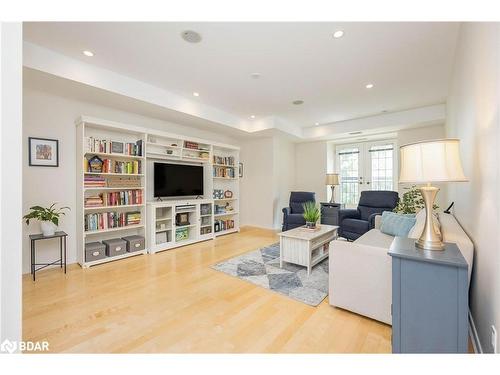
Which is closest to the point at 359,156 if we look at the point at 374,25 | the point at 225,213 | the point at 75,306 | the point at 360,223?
the point at 360,223

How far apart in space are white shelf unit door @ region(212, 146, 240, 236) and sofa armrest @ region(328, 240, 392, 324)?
3.19 m

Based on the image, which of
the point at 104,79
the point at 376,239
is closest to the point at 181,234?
the point at 104,79

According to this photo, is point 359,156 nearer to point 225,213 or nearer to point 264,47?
point 225,213

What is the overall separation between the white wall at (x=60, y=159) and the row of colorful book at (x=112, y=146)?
282 millimetres

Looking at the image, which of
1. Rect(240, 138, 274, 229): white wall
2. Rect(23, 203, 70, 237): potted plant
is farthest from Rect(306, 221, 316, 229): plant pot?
Rect(23, 203, 70, 237): potted plant

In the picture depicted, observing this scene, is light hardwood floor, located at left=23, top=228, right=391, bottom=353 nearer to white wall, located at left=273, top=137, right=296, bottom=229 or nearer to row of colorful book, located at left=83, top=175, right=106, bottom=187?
row of colorful book, located at left=83, top=175, right=106, bottom=187

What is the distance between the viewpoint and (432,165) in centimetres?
132

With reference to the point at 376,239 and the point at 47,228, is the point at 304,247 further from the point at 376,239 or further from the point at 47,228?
the point at 47,228

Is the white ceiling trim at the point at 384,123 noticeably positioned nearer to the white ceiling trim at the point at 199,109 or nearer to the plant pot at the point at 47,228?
the white ceiling trim at the point at 199,109

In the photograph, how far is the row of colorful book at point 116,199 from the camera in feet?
10.6

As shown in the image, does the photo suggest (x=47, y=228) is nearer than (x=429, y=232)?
No

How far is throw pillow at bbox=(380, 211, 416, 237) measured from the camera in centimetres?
260

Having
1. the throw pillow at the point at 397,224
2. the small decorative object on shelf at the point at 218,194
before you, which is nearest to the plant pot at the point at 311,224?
the throw pillow at the point at 397,224

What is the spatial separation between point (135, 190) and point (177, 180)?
2.45 ft
